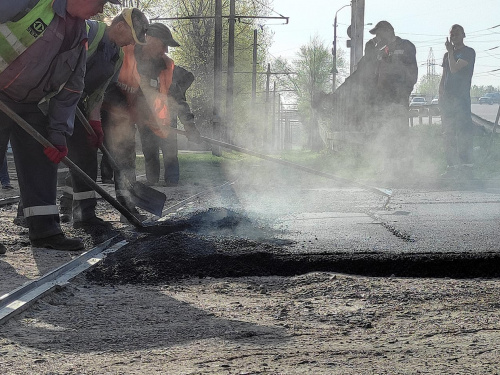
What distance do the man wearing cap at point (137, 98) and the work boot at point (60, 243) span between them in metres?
1.63

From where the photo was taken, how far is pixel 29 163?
5012 millimetres

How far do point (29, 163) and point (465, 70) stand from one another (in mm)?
7511

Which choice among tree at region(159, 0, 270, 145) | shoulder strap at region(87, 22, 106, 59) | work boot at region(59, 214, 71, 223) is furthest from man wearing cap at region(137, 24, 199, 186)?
tree at region(159, 0, 270, 145)

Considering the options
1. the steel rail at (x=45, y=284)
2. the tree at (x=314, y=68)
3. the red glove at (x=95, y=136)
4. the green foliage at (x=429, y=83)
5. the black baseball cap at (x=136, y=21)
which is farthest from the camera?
the green foliage at (x=429, y=83)

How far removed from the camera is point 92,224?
233 inches

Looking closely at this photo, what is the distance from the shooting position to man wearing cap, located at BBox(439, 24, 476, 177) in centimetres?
1073

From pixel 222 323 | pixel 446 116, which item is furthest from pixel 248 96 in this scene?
pixel 222 323

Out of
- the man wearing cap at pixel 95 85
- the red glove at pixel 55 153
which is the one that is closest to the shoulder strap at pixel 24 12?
the red glove at pixel 55 153

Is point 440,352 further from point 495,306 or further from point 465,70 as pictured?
point 465,70

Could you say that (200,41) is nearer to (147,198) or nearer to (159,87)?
(159,87)

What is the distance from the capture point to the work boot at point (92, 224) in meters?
5.87

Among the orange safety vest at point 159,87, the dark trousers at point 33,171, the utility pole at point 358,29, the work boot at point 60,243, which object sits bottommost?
the work boot at point 60,243

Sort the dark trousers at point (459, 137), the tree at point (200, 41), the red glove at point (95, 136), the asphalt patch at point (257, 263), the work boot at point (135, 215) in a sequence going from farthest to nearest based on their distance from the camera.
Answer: the tree at point (200, 41) < the dark trousers at point (459, 137) < the work boot at point (135, 215) < the red glove at point (95, 136) < the asphalt patch at point (257, 263)

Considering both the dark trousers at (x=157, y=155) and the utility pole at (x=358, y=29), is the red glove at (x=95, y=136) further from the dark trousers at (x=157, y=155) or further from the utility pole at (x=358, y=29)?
the utility pole at (x=358, y=29)
